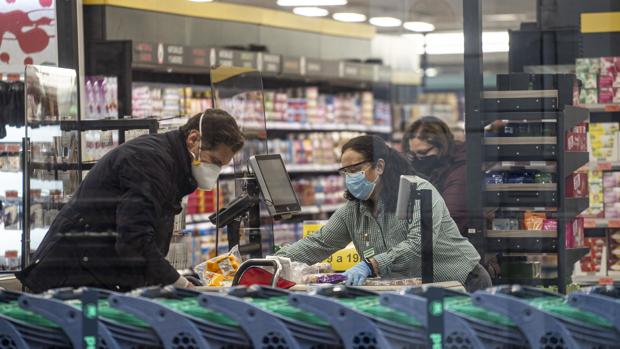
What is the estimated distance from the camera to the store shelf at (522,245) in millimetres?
4285

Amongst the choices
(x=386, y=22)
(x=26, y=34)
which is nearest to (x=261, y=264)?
(x=26, y=34)

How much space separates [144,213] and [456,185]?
126 cm

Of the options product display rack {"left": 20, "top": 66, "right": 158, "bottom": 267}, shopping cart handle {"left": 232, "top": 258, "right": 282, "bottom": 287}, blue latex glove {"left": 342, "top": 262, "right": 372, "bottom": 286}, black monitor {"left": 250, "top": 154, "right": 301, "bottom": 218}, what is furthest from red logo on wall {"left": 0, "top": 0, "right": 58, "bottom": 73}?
shopping cart handle {"left": 232, "top": 258, "right": 282, "bottom": 287}

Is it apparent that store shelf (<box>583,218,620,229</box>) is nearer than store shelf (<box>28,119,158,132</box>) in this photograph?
No

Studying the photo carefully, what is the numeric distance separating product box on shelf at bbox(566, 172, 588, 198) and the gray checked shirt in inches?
20.5

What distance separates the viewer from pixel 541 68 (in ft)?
15.9

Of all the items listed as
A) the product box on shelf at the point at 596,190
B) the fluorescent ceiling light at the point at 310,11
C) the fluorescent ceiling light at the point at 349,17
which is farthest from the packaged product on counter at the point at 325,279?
the fluorescent ceiling light at the point at 349,17

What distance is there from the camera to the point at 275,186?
559 cm

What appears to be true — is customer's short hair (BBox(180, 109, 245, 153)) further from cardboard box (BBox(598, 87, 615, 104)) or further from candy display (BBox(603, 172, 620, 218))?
candy display (BBox(603, 172, 620, 218))

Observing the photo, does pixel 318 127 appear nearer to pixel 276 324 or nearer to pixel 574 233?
pixel 574 233

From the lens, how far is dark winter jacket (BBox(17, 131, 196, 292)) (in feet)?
13.3

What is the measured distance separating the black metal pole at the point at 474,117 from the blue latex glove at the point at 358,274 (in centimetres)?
53

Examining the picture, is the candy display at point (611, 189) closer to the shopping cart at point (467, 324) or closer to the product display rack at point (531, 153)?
the product display rack at point (531, 153)

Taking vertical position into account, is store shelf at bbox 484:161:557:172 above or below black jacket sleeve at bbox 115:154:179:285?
above
